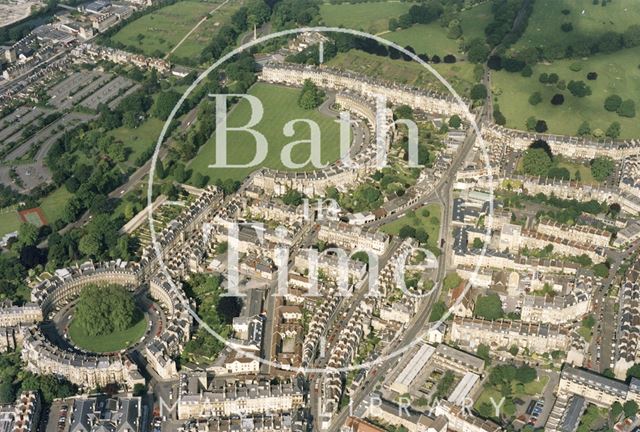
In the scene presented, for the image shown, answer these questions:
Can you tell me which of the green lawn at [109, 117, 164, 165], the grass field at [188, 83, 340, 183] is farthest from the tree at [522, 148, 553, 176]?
the green lawn at [109, 117, 164, 165]

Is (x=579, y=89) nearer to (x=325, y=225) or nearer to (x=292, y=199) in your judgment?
(x=292, y=199)

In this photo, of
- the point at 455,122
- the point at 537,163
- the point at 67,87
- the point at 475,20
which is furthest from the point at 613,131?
the point at 67,87

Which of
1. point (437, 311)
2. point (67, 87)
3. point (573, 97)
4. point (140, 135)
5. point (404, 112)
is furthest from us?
point (67, 87)

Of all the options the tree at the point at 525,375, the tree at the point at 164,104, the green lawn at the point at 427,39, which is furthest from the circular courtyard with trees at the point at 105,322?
the green lawn at the point at 427,39

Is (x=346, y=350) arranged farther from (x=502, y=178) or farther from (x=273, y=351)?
(x=502, y=178)

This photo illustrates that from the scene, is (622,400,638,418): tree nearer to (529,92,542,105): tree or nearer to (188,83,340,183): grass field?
(188,83,340,183): grass field

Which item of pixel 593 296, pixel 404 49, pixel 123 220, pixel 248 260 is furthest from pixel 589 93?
pixel 123 220
